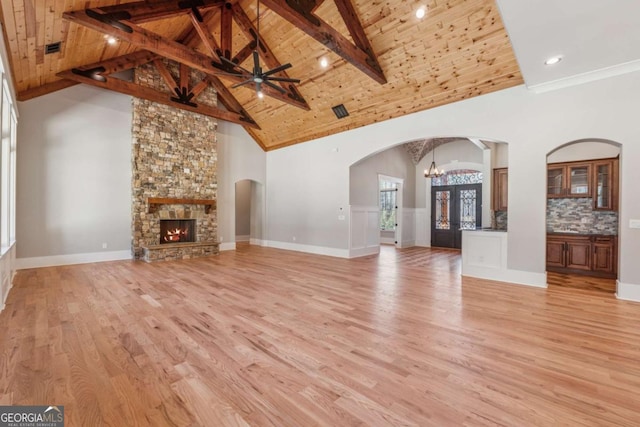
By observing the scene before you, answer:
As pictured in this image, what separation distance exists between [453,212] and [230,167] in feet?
25.2

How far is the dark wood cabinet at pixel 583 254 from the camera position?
527cm

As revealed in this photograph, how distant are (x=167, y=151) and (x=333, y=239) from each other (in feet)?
16.4

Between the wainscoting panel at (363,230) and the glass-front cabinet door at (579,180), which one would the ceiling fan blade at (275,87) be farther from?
the glass-front cabinet door at (579,180)

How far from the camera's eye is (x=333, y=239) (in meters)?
7.74

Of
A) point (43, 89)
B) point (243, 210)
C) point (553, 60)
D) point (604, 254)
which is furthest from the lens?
point (243, 210)

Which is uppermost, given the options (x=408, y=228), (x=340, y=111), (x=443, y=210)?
(x=340, y=111)

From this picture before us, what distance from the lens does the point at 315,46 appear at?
5.61 m

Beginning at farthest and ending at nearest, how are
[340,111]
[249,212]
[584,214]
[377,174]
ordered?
[249,212]
[377,174]
[340,111]
[584,214]

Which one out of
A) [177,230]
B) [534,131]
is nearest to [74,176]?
[177,230]

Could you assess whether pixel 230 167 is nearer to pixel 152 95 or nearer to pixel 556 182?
pixel 152 95

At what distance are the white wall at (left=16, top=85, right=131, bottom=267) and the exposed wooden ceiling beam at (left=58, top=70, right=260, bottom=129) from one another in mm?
579

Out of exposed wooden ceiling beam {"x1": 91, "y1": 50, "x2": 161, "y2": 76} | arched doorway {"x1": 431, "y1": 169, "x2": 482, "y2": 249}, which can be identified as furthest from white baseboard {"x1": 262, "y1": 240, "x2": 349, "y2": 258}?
exposed wooden ceiling beam {"x1": 91, "y1": 50, "x2": 161, "y2": 76}

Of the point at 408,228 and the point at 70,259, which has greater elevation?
the point at 408,228

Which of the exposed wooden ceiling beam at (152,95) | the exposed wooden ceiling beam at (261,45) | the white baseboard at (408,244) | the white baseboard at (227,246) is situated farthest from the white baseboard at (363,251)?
the exposed wooden ceiling beam at (152,95)
